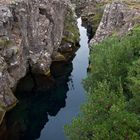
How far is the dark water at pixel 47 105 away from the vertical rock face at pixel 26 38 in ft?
9.26

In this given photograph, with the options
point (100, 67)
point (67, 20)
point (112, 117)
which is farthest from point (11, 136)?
point (67, 20)

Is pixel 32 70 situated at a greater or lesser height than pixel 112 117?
lesser

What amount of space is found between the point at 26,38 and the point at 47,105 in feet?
53.7

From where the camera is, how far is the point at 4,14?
252 feet

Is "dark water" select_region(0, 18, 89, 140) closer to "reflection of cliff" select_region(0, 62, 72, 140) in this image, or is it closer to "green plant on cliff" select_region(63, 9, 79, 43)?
"reflection of cliff" select_region(0, 62, 72, 140)

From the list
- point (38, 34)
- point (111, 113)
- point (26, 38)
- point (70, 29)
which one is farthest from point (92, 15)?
point (111, 113)

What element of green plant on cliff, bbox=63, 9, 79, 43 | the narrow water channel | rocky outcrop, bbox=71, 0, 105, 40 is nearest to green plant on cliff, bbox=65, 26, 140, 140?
the narrow water channel

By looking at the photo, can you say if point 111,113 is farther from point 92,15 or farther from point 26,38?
point 92,15

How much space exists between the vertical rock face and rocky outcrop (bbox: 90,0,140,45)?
11.4m

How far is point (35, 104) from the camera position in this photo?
79438mm

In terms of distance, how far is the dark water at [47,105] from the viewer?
67.6m

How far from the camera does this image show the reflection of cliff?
67.8 meters

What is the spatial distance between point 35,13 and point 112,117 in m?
55.6

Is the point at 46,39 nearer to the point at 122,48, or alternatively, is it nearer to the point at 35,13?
the point at 35,13
